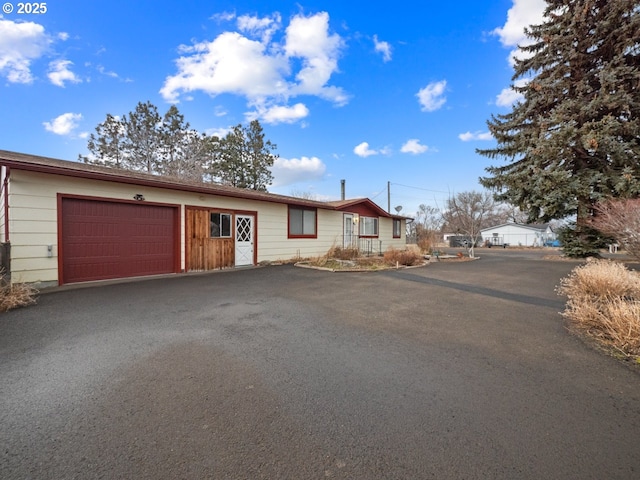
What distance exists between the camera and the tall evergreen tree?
11.6 m

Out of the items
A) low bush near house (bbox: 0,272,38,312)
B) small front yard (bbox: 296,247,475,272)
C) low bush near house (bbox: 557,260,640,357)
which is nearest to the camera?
low bush near house (bbox: 557,260,640,357)

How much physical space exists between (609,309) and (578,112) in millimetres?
13296

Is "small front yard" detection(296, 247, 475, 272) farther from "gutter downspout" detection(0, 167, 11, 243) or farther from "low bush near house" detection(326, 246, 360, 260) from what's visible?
"gutter downspout" detection(0, 167, 11, 243)

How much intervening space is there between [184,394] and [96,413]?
58 centimetres

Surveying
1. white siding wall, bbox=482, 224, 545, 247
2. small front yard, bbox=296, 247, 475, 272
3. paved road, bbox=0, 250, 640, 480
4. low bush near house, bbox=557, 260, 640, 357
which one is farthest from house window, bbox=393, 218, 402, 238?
white siding wall, bbox=482, 224, 545, 247

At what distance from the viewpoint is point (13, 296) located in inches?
195

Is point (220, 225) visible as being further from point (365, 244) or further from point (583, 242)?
point (583, 242)

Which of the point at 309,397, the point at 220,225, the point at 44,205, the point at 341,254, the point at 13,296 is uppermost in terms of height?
the point at 44,205

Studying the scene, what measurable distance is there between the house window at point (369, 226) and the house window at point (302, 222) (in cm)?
379

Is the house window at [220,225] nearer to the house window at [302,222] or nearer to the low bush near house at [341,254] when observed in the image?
the house window at [302,222]

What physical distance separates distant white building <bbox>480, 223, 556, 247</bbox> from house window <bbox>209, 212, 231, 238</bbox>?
37.1m

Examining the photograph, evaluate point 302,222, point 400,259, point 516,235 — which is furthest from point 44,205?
point 516,235

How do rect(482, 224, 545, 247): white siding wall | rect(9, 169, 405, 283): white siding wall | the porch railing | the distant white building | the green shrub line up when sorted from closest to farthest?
rect(9, 169, 405, 283): white siding wall < the green shrub < the porch railing < the distant white building < rect(482, 224, 545, 247): white siding wall

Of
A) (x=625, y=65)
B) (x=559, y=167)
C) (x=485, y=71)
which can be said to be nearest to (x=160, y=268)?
(x=485, y=71)
